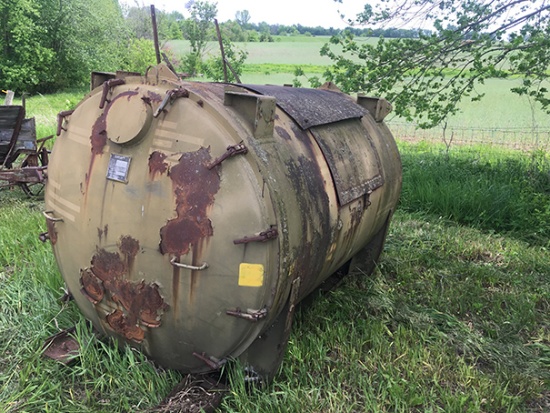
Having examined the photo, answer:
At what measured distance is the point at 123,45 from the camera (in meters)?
32.4

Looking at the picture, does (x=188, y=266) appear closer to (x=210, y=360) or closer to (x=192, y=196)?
(x=192, y=196)

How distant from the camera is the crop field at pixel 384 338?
8.45 ft

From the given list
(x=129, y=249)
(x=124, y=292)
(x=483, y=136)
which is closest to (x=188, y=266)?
(x=129, y=249)

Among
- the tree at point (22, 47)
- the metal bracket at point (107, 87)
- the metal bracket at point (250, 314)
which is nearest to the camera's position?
the metal bracket at point (250, 314)

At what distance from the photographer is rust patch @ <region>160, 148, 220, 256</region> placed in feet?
6.87

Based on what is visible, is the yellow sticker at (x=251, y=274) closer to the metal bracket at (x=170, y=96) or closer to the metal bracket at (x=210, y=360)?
the metal bracket at (x=210, y=360)

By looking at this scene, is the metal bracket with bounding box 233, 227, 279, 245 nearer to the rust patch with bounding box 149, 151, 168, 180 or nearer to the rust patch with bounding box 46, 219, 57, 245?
the rust patch with bounding box 149, 151, 168, 180

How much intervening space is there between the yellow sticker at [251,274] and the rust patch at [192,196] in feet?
0.75

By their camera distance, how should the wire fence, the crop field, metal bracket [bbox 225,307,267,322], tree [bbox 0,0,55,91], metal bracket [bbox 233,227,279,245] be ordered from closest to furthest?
metal bracket [bbox 233,227,279,245] → metal bracket [bbox 225,307,267,322] → the crop field → the wire fence → tree [bbox 0,0,55,91]

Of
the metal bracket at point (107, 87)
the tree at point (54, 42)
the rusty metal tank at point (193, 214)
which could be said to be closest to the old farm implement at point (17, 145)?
the rusty metal tank at point (193, 214)

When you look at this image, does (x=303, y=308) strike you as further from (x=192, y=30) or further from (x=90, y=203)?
(x=192, y=30)

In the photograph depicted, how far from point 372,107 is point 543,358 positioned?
229 cm

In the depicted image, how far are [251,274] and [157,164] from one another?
70 centimetres

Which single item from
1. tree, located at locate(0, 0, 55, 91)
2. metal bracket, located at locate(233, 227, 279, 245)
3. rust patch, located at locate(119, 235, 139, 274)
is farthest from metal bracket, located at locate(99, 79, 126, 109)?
tree, located at locate(0, 0, 55, 91)
